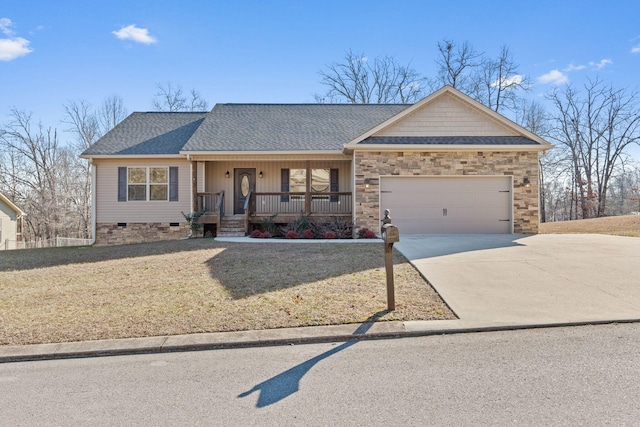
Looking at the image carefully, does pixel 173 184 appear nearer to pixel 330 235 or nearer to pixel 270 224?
pixel 270 224

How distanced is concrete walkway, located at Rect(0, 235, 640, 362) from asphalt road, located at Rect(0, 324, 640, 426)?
217mm

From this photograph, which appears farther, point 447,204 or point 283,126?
point 283,126

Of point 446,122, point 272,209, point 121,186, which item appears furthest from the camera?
point 272,209

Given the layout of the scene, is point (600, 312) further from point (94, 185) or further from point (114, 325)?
point (94, 185)

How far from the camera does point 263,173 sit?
1595 cm

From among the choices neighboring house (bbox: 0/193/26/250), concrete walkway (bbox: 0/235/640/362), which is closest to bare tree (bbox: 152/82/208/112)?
neighboring house (bbox: 0/193/26/250)

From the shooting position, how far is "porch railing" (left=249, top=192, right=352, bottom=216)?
15164mm

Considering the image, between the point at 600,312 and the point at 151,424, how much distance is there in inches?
205

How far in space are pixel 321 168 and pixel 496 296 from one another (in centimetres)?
1082

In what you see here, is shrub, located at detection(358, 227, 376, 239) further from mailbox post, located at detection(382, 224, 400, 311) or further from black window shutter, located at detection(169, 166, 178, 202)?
black window shutter, located at detection(169, 166, 178, 202)

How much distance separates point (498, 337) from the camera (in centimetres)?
433

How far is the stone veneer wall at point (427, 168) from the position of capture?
42.3 feet

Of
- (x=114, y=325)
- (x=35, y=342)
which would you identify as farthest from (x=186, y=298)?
(x=35, y=342)

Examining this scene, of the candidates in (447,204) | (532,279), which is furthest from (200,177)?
(532,279)
